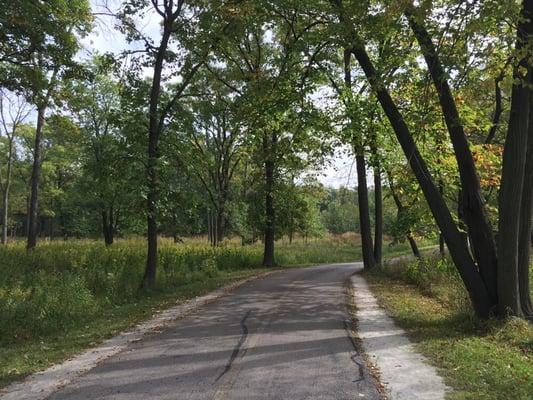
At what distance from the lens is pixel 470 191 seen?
10906mm

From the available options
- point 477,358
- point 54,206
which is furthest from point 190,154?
point 54,206

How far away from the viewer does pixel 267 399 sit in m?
5.86

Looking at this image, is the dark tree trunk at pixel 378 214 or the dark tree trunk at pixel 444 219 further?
the dark tree trunk at pixel 378 214

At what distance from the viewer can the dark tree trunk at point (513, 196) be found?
9641mm

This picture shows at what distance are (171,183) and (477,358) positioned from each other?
11.5 metres

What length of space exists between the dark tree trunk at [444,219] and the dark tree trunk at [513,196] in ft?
1.37

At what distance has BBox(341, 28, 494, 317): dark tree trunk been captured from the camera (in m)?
10.3

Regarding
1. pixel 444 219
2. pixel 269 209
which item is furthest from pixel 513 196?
pixel 269 209

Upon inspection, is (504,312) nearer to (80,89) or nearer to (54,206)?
(80,89)

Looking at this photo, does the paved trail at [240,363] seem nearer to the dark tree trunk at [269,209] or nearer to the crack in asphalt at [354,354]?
the crack in asphalt at [354,354]

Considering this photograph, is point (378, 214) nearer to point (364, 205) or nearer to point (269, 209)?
point (364, 205)

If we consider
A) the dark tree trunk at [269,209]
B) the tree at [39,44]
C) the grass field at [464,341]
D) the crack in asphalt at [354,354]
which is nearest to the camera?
the grass field at [464,341]

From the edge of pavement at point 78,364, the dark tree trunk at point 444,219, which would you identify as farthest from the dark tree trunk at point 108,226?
the dark tree trunk at point 444,219

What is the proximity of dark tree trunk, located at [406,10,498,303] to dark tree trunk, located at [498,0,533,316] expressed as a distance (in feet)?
1.39
